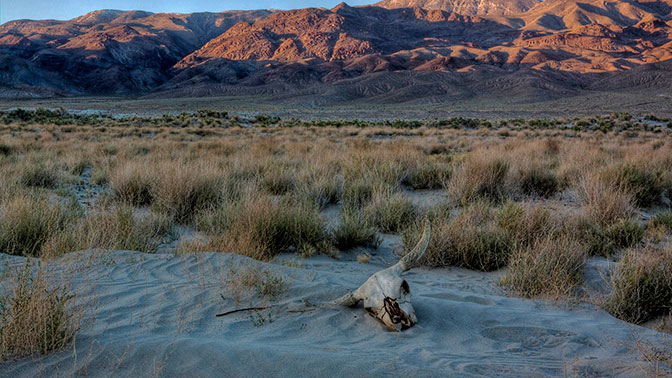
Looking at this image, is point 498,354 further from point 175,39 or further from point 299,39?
point 175,39

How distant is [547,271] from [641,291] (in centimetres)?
79

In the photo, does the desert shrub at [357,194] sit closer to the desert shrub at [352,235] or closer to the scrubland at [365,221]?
the scrubland at [365,221]

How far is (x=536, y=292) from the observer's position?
14.1ft

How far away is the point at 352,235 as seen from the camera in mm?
6066

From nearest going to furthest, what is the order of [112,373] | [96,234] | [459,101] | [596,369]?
1. [112,373]
2. [596,369]
3. [96,234]
4. [459,101]

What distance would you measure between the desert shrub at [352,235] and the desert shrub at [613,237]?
108 inches

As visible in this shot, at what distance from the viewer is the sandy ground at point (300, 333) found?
2586 mm

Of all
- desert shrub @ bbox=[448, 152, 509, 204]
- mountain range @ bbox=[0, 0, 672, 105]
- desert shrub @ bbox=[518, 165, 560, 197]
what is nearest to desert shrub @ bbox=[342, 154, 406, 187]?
desert shrub @ bbox=[448, 152, 509, 204]

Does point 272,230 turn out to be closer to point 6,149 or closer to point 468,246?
point 468,246

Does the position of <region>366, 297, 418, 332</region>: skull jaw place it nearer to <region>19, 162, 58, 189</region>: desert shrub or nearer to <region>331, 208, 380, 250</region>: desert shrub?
<region>331, 208, 380, 250</region>: desert shrub

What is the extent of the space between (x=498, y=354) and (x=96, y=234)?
4.50m

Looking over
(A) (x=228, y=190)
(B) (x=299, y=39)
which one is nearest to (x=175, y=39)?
(B) (x=299, y=39)

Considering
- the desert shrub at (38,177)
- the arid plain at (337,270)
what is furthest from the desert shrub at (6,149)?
the desert shrub at (38,177)

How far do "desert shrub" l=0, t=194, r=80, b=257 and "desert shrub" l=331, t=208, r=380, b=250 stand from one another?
134 inches
